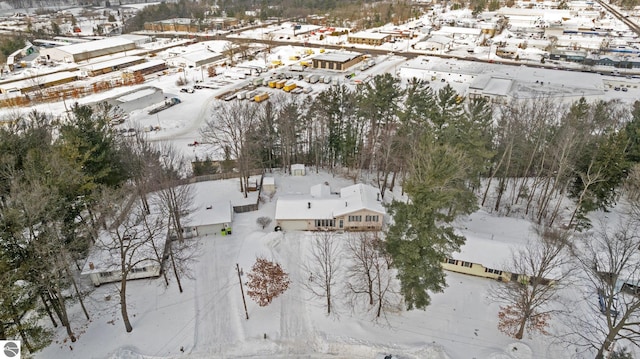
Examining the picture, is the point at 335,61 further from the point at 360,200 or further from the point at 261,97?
the point at 360,200

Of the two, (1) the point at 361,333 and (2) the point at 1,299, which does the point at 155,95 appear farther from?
(1) the point at 361,333

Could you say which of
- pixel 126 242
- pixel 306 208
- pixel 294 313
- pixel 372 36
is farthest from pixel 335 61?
pixel 294 313

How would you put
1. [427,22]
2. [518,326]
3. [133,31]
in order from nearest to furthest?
1. [518,326]
2. [133,31]
3. [427,22]

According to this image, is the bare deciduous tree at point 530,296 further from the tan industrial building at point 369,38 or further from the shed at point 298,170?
the tan industrial building at point 369,38

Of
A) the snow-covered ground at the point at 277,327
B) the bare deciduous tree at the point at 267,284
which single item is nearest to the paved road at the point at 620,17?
the snow-covered ground at the point at 277,327

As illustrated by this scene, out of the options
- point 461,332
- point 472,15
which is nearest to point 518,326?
point 461,332

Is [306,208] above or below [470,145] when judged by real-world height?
below
